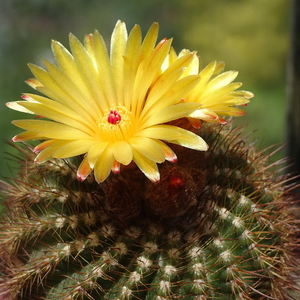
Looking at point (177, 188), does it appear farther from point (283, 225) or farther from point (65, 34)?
point (65, 34)

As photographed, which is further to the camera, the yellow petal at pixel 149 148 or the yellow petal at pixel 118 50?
the yellow petal at pixel 118 50

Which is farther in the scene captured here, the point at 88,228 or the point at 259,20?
the point at 259,20

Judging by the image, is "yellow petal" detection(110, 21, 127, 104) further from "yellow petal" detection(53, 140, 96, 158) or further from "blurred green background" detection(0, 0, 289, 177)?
"blurred green background" detection(0, 0, 289, 177)

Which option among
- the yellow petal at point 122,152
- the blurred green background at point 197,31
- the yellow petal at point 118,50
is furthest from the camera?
the blurred green background at point 197,31

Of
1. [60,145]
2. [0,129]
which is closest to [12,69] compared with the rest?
[0,129]

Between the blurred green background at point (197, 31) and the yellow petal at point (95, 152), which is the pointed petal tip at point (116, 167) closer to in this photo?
the yellow petal at point (95, 152)

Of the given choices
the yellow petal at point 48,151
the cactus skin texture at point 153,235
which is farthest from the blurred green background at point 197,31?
the yellow petal at point 48,151
